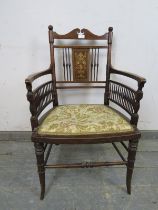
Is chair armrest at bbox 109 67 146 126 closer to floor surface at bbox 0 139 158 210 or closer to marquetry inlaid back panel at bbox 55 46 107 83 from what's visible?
marquetry inlaid back panel at bbox 55 46 107 83

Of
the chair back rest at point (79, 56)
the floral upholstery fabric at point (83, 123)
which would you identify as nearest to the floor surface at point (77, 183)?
the floral upholstery fabric at point (83, 123)

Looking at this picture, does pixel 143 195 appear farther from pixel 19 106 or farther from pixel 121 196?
pixel 19 106

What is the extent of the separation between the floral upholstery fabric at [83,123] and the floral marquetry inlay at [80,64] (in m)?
0.30

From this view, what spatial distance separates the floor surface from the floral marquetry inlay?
2.09 feet

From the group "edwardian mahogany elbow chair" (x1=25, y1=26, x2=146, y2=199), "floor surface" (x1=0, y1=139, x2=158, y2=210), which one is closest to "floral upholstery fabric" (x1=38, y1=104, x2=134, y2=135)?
"edwardian mahogany elbow chair" (x1=25, y1=26, x2=146, y2=199)

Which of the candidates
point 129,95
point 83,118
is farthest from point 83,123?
point 129,95

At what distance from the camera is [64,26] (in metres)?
1.47

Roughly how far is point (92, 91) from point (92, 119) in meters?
0.57

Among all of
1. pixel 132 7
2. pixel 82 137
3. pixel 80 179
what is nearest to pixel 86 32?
pixel 132 7

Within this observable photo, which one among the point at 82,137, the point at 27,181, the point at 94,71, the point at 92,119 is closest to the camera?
the point at 82,137

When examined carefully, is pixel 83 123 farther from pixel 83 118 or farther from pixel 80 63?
pixel 80 63

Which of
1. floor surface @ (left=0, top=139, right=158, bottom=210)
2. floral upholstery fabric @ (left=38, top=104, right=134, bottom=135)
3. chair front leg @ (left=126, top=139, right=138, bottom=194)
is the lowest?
floor surface @ (left=0, top=139, right=158, bottom=210)

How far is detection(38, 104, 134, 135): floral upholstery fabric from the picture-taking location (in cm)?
103

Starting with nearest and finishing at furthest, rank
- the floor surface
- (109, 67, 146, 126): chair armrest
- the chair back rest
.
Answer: (109, 67, 146, 126): chair armrest → the floor surface → the chair back rest
